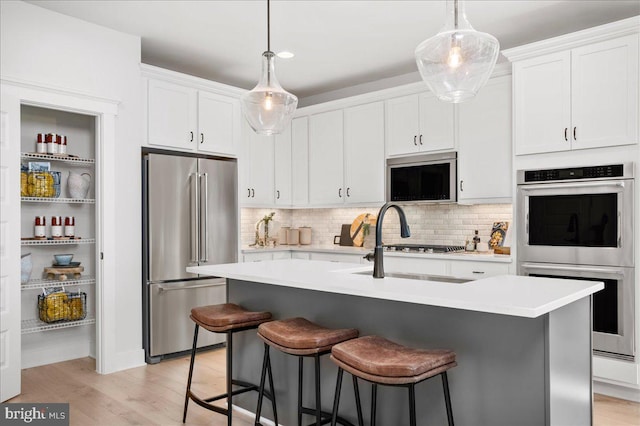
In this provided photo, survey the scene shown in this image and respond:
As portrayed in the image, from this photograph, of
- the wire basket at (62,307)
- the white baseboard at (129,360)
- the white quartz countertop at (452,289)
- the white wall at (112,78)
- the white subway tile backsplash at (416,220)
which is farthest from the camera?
the white subway tile backsplash at (416,220)

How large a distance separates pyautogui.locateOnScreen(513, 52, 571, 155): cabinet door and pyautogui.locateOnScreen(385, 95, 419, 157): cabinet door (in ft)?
3.61

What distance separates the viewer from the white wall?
361cm

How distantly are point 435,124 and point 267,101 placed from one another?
2311 mm

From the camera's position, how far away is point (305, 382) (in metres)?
2.81

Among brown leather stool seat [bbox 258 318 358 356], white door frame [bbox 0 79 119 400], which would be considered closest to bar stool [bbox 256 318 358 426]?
brown leather stool seat [bbox 258 318 358 356]

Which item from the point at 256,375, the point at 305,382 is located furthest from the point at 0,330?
the point at 305,382

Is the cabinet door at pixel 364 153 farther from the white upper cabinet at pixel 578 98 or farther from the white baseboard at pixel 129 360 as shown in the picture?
the white baseboard at pixel 129 360

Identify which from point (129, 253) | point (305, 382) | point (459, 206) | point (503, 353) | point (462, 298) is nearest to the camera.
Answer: point (462, 298)

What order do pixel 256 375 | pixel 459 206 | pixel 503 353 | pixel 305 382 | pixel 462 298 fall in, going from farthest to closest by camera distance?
pixel 459 206 → pixel 256 375 → pixel 305 382 → pixel 503 353 → pixel 462 298

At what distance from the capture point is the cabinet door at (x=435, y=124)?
15.1ft

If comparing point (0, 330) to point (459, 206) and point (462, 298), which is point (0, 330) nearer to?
point (462, 298)

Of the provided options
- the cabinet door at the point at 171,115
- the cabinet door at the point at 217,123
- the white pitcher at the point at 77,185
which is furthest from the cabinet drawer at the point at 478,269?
the white pitcher at the point at 77,185

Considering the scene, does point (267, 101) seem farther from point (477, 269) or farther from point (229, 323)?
point (477, 269)

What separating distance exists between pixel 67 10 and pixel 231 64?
1.68 m
